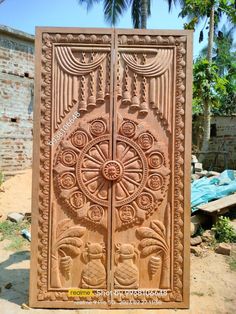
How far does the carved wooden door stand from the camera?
2.83 metres

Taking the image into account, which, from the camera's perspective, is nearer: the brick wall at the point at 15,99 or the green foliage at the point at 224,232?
the green foliage at the point at 224,232

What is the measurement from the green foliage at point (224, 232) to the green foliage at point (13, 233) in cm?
333

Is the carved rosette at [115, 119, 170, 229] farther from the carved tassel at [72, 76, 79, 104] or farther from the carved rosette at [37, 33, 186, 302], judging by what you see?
the carved tassel at [72, 76, 79, 104]

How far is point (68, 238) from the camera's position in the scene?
2.83 metres

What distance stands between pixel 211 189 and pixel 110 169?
11.7 ft

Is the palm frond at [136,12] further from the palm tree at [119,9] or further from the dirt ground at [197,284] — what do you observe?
the dirt ground at [197,284]

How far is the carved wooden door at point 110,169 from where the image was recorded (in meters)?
2.83

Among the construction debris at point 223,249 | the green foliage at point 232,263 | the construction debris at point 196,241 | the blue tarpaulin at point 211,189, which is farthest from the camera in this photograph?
the blue tarpaulin at point 211,189

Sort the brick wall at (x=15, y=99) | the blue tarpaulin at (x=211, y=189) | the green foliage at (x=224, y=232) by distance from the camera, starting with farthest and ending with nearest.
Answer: the brick wall at (x=15, y=99), the blue tarpaulin at (x=211, y=189), the green foliage at (x=224, y=232)

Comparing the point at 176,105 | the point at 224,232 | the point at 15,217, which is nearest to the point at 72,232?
the point at 176,105

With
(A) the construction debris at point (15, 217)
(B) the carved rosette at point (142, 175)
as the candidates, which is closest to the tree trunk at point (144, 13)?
(A) the construction debris at point (15, 217)

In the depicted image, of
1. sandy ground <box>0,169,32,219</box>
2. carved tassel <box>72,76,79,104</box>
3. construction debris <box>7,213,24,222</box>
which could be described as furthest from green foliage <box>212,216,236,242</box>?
sandy ground <box>0,169,32,219</box>

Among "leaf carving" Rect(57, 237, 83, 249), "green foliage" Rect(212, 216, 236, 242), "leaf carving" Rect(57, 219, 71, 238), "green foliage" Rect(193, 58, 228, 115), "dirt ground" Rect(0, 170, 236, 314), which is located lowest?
"dirt ground" Rect(0, 170, 236, 314)

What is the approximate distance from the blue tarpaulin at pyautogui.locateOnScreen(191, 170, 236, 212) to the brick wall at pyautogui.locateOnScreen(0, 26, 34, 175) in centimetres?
581
